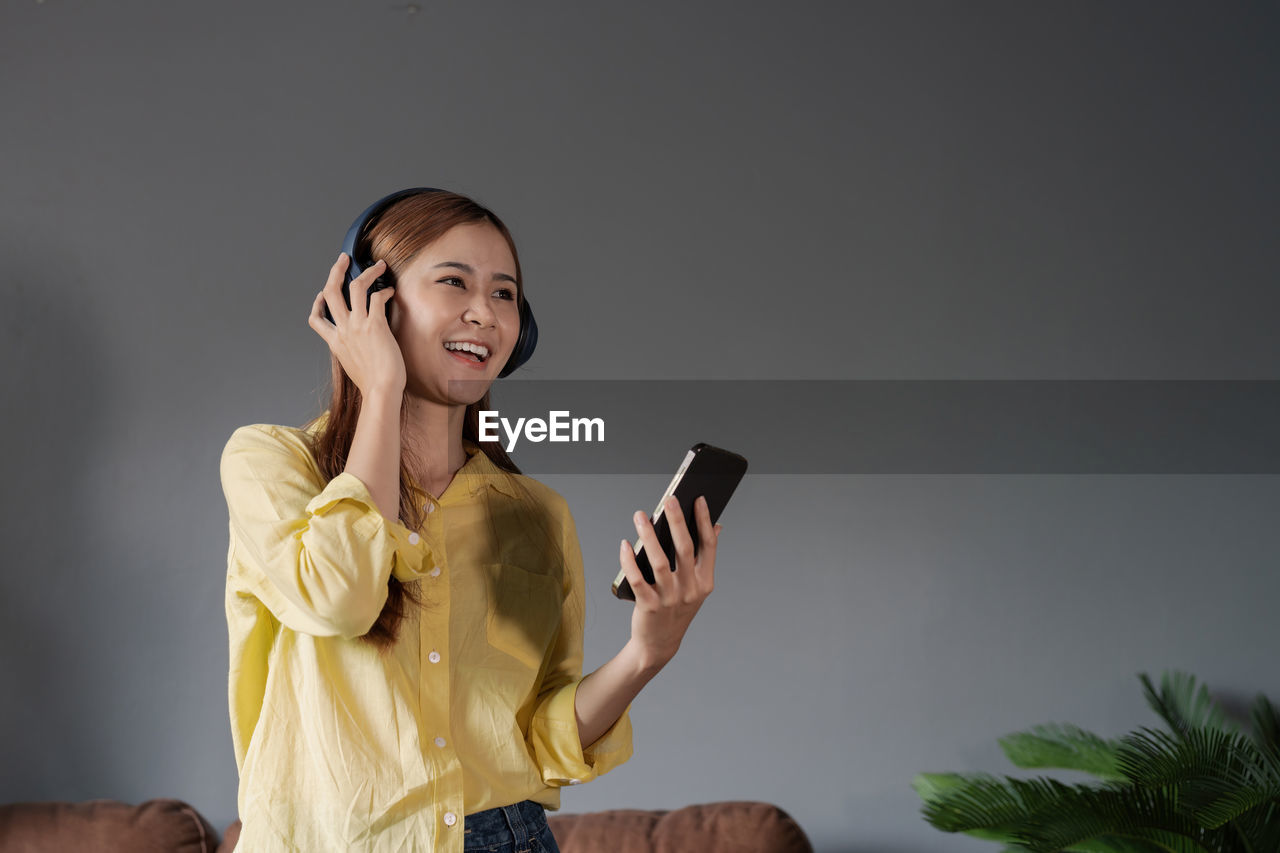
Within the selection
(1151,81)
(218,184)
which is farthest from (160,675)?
(1151,81)

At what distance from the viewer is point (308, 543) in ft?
2.97

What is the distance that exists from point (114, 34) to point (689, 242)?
185 centimetres

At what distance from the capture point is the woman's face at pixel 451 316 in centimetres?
112

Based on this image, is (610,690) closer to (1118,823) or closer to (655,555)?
(655,555)

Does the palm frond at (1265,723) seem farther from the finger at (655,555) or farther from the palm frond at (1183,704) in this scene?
the finger at (655,555)

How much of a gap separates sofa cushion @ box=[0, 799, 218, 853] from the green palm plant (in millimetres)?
1901

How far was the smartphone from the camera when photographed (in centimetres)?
103

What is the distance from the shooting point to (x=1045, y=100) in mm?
3109

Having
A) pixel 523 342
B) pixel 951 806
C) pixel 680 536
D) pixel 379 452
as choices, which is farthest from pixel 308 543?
pixel 951 806

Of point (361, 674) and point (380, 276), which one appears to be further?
point (380, 276)

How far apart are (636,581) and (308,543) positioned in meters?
0.32

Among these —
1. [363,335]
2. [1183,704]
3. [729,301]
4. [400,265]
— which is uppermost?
[729,301]

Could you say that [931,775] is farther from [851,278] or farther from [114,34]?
[114,34]

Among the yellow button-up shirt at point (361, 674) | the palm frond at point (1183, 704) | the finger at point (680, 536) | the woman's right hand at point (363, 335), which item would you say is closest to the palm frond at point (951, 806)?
the palm frond at point (1183, 704)
